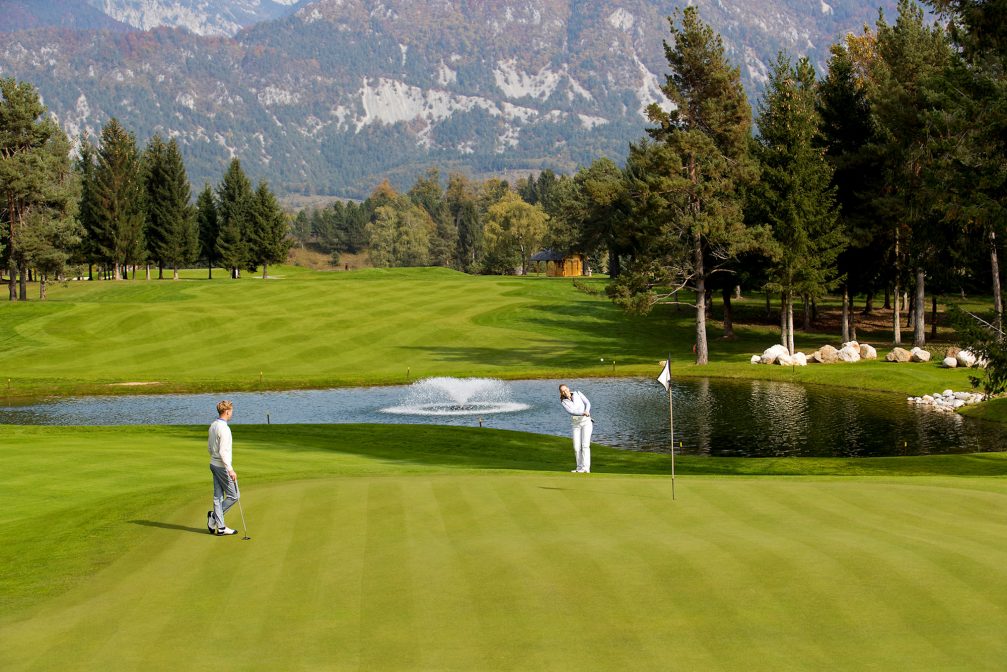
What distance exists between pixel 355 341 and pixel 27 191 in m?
35.9

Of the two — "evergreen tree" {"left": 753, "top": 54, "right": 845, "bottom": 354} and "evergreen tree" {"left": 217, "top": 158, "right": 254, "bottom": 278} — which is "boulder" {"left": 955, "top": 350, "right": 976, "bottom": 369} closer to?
"evergreen tree" {"left": 753, "top": 54, "right": 845, "bottom": 354}

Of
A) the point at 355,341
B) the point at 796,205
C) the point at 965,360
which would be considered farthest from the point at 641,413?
the point at 355,341

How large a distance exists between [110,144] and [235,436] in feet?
296

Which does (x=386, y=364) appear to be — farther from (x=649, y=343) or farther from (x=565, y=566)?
(x=565, y=566)

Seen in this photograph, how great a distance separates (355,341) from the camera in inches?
2731

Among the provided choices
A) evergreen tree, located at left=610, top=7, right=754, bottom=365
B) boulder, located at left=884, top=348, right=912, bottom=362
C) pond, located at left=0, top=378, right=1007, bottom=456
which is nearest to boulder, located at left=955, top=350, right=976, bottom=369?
boulder, located at left=884, top=348, right=912, bottom=362

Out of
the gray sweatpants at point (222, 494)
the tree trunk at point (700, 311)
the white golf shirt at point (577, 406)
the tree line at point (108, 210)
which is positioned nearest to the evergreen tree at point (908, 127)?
the tree trunk at point (700, 311)

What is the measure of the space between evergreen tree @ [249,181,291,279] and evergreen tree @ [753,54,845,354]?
74.7 meters

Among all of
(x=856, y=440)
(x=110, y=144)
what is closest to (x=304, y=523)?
(x=856, y=440)

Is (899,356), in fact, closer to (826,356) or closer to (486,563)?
(826,356)

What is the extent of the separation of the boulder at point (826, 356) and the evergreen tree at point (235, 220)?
265ft

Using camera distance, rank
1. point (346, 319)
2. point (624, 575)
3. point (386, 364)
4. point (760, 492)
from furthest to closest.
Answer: point (346, 319)
point (386, 364)
point (760, 492)
point (624, 575)

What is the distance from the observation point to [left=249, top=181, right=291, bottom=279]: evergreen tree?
12244 centimetres

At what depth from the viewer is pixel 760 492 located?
18.6 m
